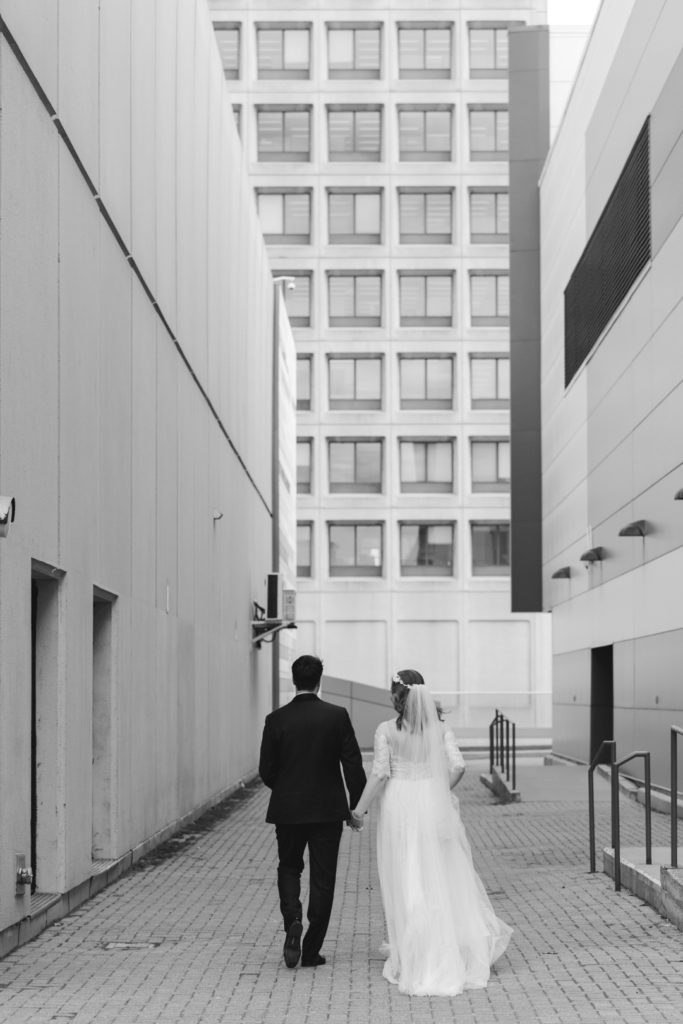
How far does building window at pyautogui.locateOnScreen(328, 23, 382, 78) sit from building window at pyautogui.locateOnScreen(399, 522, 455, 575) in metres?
17.4

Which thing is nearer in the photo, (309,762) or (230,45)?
(309,762)

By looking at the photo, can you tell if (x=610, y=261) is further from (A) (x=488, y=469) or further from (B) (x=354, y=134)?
(B) (x=354, y=134)

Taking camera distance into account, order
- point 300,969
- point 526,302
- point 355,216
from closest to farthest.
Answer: point 300,969 < point 526,302 < point 355,216

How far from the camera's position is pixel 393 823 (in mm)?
9438

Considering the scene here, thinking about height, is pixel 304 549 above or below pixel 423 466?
below

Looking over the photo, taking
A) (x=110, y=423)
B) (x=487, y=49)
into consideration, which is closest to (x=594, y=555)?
(x=110, y=423)

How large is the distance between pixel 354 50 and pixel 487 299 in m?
10.9

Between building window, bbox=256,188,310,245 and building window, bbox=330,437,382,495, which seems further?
building window, bbox=256,188,310,245

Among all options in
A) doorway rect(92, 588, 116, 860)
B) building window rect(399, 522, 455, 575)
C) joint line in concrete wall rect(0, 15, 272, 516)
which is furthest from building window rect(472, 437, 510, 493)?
doorway rect(92, 588, 116, 860)

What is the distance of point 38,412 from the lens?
10.5 meters

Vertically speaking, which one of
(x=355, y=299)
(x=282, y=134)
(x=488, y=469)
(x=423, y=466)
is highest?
(x=282, y=134)

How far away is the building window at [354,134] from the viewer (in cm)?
6256

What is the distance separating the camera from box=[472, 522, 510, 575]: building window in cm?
6119

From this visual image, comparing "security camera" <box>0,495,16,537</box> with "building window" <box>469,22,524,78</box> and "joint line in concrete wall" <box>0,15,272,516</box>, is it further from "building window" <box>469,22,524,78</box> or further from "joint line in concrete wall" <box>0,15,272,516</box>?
"building window" <box>469,22,524,78</box>
